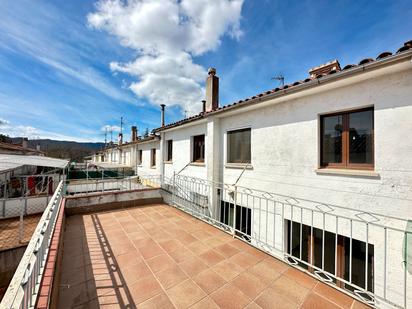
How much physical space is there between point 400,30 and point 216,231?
22.1 feet

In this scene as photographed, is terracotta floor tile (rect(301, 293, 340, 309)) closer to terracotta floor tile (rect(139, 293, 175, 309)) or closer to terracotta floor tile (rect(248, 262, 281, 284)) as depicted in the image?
terracotta floor tile (rect(248, 262, 281, 284))

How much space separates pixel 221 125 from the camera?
761 cm

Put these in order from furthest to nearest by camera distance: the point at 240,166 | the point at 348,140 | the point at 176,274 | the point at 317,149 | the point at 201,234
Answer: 1. the point at 240,166
2. the point at 317,149
3. the point at 201,234
4. the point at 348,140
5. the point at 176,274

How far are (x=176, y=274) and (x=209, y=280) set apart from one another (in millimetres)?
579

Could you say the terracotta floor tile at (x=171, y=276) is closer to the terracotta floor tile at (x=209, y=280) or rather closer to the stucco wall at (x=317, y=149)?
the terracotta floor tile at (x=209, y=280)

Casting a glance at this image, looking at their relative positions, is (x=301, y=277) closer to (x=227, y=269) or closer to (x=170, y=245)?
(x=227, y=269)

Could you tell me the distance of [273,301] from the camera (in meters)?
2.45

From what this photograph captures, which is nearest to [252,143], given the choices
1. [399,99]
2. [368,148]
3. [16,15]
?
[368,148]

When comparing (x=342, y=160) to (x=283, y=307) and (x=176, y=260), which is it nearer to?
(x=283, y=307)

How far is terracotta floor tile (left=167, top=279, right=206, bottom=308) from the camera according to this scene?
241cm

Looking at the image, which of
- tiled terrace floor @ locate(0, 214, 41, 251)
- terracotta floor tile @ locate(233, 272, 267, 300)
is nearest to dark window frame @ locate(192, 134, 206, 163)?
terracotta floor tile @ locate(233, 272, 267, 300)

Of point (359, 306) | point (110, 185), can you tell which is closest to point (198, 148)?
point (359, 306)

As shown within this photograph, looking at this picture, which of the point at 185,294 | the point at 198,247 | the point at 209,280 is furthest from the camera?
the point at 198,247

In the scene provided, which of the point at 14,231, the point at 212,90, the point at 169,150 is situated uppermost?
the point at 212,90
